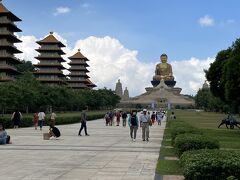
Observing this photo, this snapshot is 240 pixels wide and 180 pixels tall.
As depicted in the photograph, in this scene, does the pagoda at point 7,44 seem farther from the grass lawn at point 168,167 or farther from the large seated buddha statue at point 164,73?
the large seated buddha statue at point 164,73

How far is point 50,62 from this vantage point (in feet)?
350

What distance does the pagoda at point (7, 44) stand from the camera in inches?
3027

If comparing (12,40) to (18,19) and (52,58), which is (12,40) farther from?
(52,58)

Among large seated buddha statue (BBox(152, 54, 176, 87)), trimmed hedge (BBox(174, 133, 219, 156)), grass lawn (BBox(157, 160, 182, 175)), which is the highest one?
large seated buddha statue (BBox(152, 54, 176, 87))

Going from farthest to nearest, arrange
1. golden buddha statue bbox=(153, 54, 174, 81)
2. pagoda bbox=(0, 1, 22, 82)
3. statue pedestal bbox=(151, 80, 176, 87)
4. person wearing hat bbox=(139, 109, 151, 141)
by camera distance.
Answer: statue pedestal bbox=(151, 80, 176, 87) → golden buddha statue bbox=(153, 54, 174, 81) → pagoda bbox=(0, 1, 22, 82) → person wearing hat bbox=(139, 109, 151, 141)

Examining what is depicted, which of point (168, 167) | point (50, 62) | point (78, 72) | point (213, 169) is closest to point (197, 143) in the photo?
point (168, 167)

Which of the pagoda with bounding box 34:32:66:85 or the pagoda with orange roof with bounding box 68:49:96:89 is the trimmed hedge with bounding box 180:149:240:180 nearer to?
the pagoda with bounding box 34:32:66:85

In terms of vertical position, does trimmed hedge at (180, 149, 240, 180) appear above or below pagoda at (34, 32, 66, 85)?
below

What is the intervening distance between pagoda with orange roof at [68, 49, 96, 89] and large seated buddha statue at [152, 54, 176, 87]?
36.2 m

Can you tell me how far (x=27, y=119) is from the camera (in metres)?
39.1

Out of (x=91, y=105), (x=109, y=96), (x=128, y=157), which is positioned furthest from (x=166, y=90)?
(x=128, y=157)

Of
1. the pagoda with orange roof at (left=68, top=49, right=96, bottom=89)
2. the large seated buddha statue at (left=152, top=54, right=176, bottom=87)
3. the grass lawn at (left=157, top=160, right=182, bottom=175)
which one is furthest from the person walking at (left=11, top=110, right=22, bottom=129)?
the large seated buddha statue at (left=152, top=54, right=176, bottom=87)

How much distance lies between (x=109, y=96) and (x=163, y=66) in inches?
1595

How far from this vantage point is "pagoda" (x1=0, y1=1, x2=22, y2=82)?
76875 millimetres
